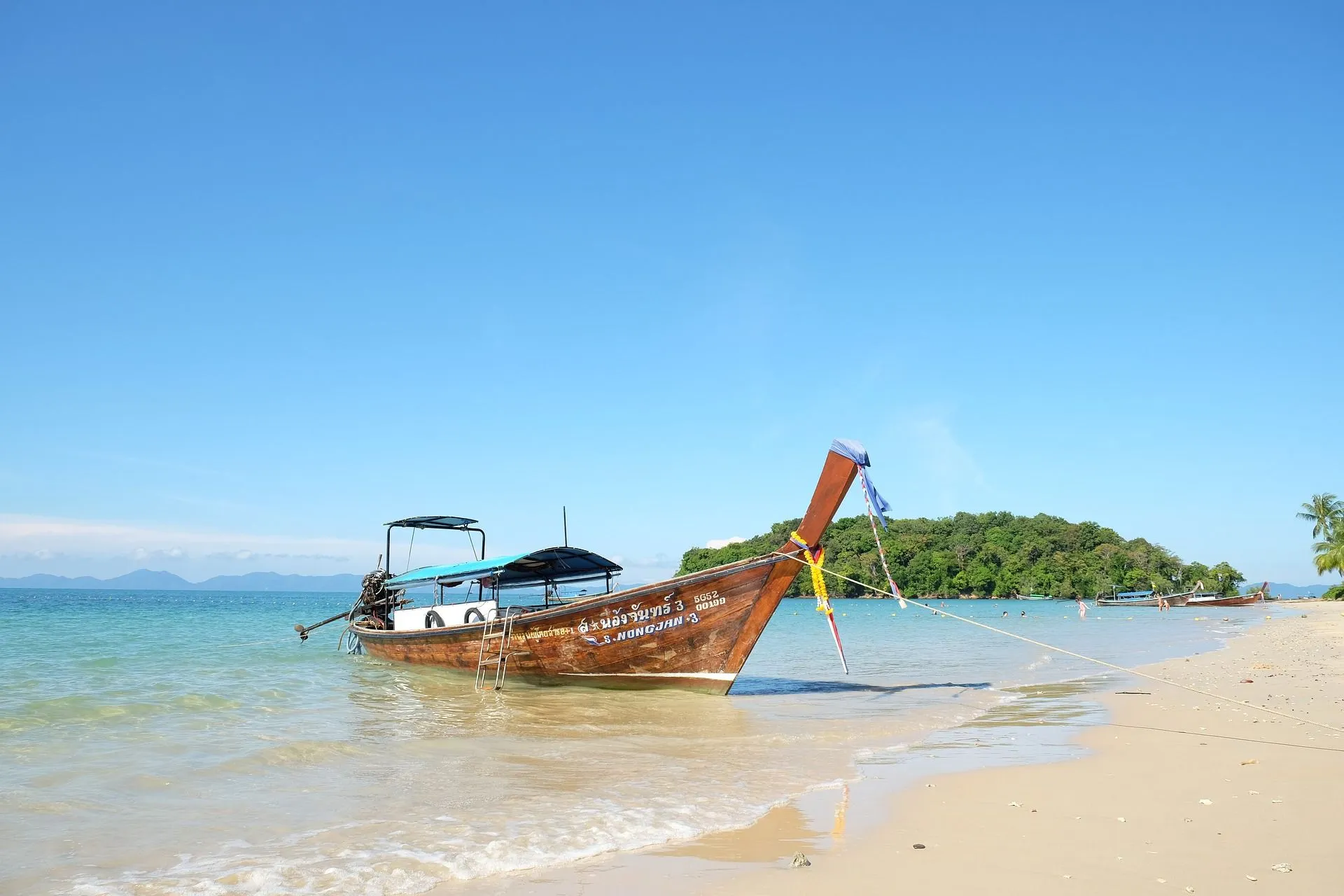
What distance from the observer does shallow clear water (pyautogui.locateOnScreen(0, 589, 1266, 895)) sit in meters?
5.31

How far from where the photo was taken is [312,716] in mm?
11406

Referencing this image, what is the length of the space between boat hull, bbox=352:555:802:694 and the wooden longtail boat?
14 millimetres

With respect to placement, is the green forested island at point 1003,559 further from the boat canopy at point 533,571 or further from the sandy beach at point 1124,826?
the sandy beach at point 1124,826

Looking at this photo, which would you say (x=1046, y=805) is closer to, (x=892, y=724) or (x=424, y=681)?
(x=892, y=724)

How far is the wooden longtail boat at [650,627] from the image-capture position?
477 inches

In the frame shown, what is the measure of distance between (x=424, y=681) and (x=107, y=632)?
22.5 m

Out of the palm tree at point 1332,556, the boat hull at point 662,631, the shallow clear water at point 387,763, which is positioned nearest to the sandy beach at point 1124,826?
the shallow clear water at point 387,763

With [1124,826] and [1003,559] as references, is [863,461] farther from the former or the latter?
[1003,559]

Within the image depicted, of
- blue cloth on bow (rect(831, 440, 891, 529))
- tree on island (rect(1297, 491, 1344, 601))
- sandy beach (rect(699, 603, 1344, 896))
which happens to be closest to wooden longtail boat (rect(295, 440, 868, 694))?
blue cloth on bow (rect(831, 440, 891, 529))

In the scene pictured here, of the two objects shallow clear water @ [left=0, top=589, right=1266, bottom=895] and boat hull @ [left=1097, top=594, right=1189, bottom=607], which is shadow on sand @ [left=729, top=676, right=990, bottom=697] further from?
boat hull @ [left=1097, top=594, right=1189, bottom=607]

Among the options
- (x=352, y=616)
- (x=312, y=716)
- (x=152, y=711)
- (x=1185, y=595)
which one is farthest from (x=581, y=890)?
(x=1185, y=595)

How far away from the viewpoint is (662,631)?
12.7m

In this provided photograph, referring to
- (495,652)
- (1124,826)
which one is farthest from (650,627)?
(1124,826)

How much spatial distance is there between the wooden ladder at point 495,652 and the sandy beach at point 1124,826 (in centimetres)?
838
